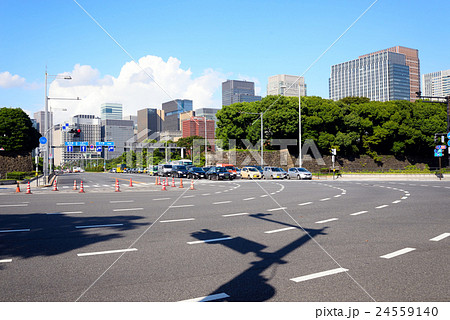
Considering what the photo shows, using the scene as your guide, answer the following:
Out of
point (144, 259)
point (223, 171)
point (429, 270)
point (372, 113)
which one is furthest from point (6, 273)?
point (372, 113)

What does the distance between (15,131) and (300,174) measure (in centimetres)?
A: 4421

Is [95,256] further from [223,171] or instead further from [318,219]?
[223,171]

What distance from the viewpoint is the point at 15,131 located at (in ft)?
191

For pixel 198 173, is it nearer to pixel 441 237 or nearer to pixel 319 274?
pixel 441 237

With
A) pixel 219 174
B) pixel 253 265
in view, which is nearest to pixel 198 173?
pixel 219 174

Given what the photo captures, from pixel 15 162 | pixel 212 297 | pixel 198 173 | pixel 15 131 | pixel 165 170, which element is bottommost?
pixel 198 173

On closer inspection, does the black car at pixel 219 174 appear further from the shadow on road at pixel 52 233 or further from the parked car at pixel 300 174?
the shadow on road at pixel 52 233

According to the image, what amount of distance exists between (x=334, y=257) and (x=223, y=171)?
3658cm

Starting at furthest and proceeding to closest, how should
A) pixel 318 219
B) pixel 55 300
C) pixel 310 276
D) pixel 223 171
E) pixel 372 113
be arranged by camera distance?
pixel 372 113, pixel 223 171, pixel 318 219, pixel 310 276, pixel 55 300

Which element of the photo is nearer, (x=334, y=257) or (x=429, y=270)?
(x=429, y=270)

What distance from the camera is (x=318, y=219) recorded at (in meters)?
11.3

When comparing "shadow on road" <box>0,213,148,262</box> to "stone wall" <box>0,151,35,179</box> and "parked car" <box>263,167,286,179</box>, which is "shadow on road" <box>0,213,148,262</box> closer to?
"parked car" <box>263,167,286,179</box>

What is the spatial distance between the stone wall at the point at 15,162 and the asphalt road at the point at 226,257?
4980 centimetres
